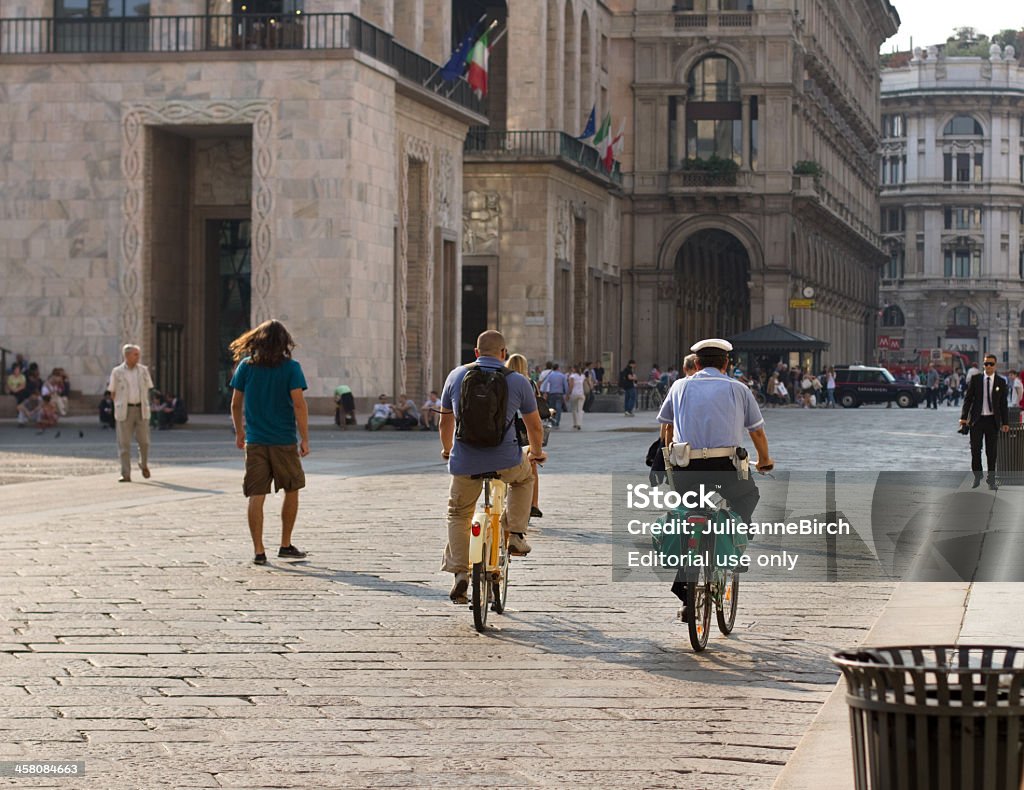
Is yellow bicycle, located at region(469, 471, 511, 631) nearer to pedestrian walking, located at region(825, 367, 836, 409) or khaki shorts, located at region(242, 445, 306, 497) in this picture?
khaki shorts, located at region(242, 445, 306, 497)

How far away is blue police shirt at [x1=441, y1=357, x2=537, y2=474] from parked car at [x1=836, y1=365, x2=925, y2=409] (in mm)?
63224

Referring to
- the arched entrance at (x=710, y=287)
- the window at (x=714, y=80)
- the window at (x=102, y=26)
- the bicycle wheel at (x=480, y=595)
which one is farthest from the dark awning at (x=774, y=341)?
the bicycle wheel at (x=480, y=595)

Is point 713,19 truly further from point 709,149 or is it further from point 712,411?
point 712,411

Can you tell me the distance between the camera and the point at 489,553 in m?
11.0

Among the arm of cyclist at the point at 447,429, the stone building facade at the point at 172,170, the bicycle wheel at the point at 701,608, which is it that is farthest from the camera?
the stone building facade at the point at 172,170

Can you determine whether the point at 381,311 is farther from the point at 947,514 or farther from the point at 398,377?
the point at 947,514

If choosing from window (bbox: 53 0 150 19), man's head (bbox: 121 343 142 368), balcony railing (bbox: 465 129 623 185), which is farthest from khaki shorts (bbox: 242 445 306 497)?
balcony railing (bbox: 465 129 623 185)

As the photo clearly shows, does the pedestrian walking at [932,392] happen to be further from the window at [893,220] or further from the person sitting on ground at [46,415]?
the window at [893,220]

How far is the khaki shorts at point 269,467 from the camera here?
1438cm

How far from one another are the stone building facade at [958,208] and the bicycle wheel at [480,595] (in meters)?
138

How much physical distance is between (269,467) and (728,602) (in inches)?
193

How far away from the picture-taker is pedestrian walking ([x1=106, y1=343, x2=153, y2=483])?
76.7 ft

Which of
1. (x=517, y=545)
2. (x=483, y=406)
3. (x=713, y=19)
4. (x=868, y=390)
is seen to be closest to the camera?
(x=483, y=406)

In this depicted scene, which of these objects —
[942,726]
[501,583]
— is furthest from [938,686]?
[501,583]
